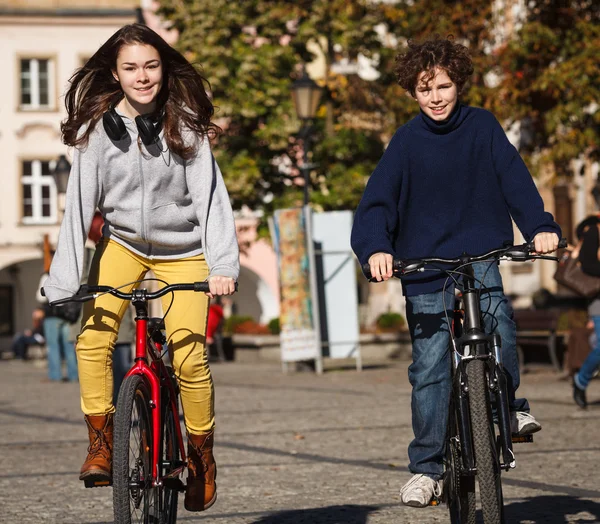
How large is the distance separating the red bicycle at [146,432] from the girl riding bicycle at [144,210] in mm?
83

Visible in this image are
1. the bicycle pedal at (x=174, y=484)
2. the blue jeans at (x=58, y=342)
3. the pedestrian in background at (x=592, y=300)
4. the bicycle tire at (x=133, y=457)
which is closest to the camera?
the bicycle tire at (x=133, y=457)

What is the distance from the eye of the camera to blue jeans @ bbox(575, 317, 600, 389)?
12.4m

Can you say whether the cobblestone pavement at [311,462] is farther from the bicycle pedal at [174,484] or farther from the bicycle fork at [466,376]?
the bicycle fork at [466,376]

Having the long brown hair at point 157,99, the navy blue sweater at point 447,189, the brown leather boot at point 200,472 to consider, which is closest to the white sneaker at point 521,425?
the navy blue sweater at point 447,189

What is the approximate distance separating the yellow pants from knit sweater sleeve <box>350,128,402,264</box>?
0.62 m

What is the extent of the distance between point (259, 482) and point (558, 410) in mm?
5250

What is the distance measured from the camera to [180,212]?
5.44 meters

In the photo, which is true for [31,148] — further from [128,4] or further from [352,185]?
[352,185]

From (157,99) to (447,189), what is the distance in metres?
1.15

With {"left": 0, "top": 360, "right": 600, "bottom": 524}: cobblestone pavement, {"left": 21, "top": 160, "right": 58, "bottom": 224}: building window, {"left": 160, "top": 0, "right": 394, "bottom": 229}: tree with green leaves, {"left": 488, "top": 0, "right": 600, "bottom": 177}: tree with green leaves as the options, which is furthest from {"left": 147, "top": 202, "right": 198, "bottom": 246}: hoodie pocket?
{"left": 21, "top": 160, "right": 58, "bottom": 224}: building window

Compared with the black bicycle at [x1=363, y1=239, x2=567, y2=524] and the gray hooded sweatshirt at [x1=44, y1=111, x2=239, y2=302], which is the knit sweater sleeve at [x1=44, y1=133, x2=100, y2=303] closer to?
the gray hooded sweatshirt at [x1=44, y1=111, x2=239, y2=302]

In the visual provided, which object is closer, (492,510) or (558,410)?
(492,510)

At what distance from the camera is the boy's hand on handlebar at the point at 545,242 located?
17.0ft

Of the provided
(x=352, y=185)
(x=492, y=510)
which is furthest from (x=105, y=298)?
(x=352, y=185)
